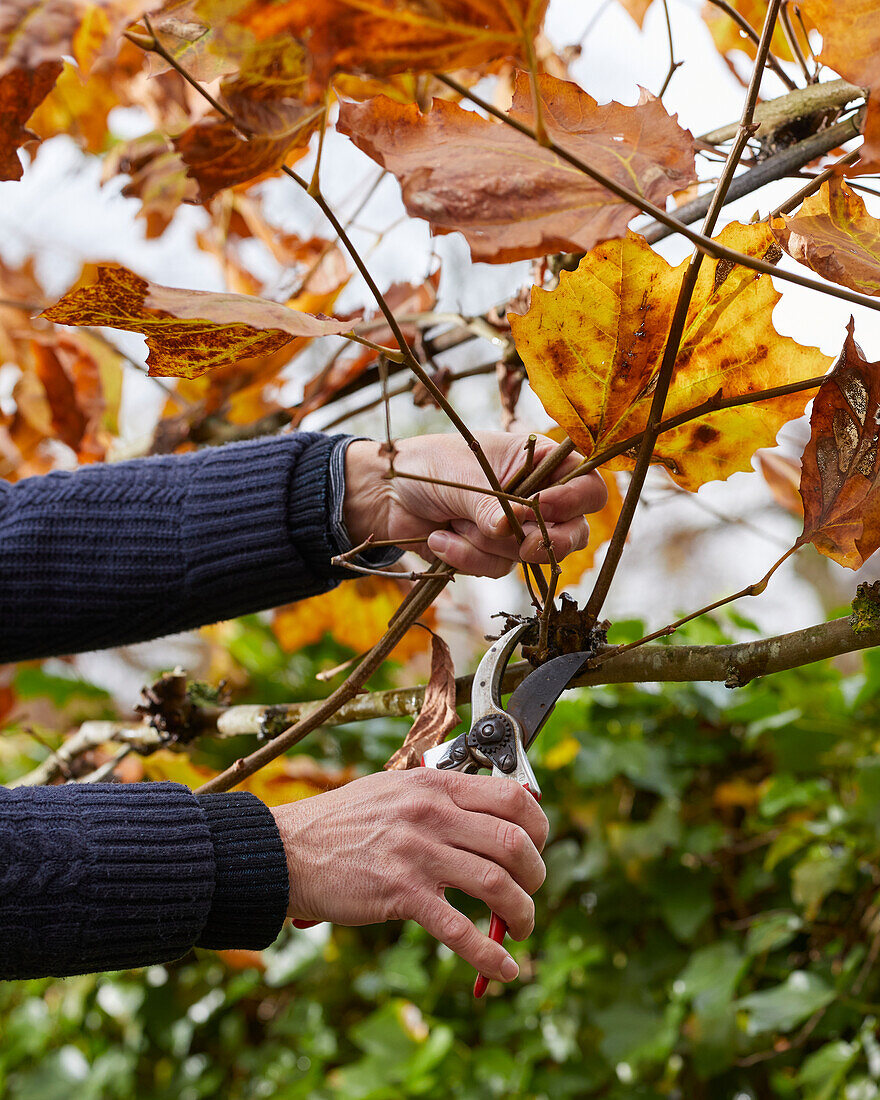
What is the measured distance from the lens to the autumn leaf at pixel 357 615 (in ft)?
4.24

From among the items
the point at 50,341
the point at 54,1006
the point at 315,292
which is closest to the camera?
the point at 315,292

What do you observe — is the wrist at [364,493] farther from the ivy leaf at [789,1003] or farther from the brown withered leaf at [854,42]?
the ivy leaf at [789,1003]

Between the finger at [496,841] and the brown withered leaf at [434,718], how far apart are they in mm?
80

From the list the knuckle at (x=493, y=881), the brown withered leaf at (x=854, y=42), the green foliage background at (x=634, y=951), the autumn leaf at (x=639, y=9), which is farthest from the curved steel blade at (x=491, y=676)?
the autumn leaf at (x=639, y=9)

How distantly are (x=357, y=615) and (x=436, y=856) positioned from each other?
775 millimetres

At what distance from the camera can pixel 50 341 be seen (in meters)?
1.25

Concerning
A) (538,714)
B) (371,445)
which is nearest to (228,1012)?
(371,445)

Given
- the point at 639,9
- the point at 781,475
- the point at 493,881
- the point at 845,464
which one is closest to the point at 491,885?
the point at 493,881

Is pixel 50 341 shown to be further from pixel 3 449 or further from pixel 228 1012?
pixel 228 1012

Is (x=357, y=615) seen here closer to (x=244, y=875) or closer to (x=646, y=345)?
(x=244, y=875)

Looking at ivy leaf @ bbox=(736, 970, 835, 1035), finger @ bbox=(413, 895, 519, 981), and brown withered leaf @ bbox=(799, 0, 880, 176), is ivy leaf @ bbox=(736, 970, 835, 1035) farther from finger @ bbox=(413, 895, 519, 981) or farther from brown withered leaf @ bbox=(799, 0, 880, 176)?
brown withered leaf @ bbox=(799, 0, 880, 176)

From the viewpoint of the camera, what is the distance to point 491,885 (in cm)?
55

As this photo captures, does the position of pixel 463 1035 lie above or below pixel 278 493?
below

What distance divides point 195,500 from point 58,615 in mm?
205
